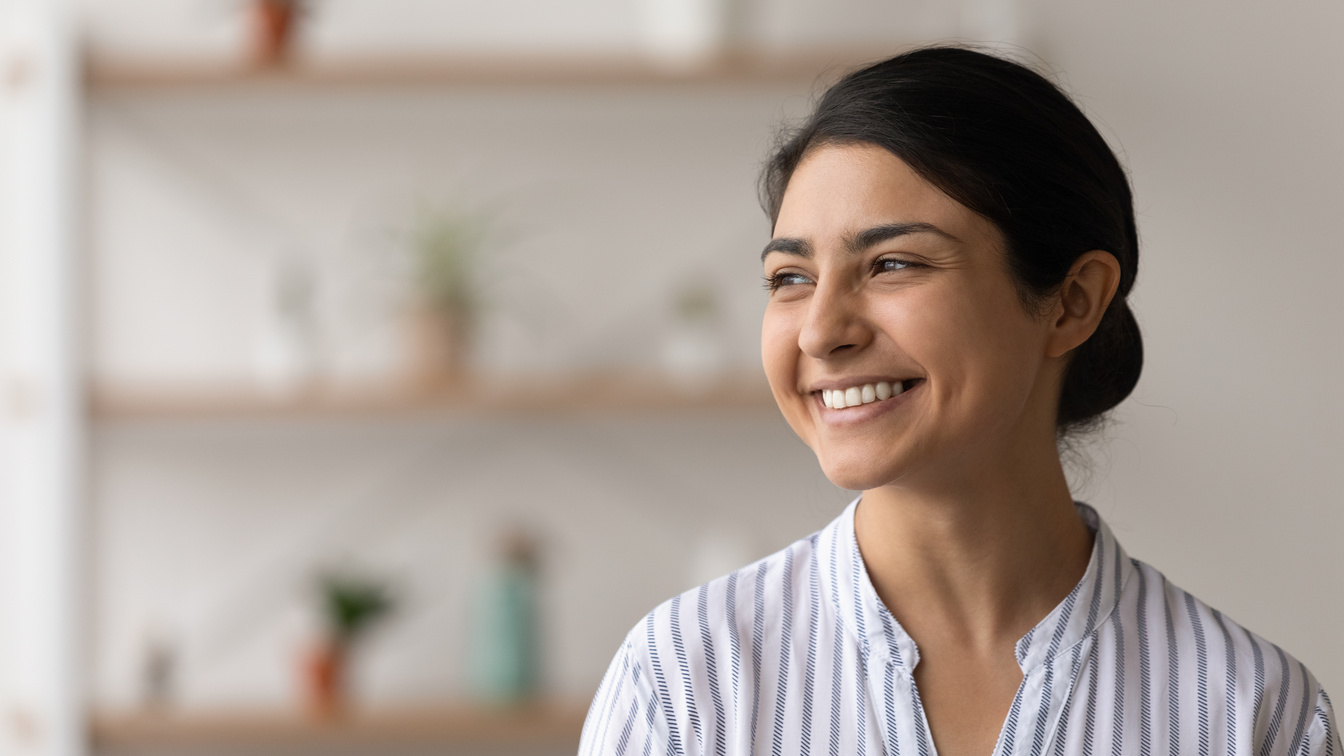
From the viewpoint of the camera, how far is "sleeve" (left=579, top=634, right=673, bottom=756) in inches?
38.2

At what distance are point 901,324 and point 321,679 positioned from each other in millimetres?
1559

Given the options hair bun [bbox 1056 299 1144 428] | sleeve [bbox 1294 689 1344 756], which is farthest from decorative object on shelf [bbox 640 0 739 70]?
sleeve [bbox 1294 689 1344 756]

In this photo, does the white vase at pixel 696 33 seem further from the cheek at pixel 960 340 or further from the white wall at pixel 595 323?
the cheek at pixel 960 340

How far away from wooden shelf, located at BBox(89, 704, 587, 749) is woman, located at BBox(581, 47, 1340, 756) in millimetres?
1153

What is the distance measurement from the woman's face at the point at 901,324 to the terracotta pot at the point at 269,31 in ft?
4.86

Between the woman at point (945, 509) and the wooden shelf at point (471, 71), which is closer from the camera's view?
the woman at point (945, 509)

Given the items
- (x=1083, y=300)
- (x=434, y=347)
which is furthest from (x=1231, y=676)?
(x=434, y=347)

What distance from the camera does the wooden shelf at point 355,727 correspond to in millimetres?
2098

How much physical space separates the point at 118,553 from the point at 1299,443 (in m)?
2.28

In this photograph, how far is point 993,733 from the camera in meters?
0.98

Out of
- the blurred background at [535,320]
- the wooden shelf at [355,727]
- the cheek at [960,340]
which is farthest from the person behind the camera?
the blurred background at [535,320]

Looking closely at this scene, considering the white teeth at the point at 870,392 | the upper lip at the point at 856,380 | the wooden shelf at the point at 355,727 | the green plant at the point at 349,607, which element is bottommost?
the wooden shelf at the point at 355,727

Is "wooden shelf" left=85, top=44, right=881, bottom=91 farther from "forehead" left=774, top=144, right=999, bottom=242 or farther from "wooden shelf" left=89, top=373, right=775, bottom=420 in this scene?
"forehead" left=774, top=144, right=999, bottom=242

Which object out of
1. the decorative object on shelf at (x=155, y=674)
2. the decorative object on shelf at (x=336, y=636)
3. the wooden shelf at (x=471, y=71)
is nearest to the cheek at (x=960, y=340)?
the wooden shelf at (x=471, y=71)
